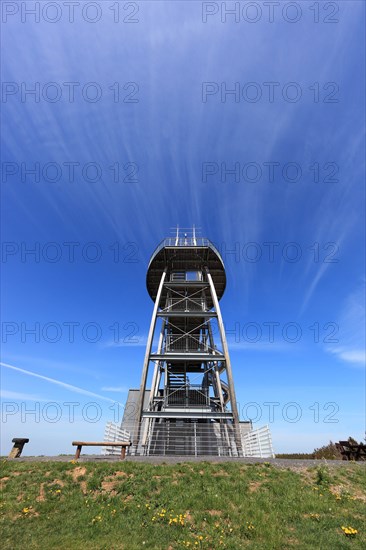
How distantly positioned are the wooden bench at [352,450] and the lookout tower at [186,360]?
17.0 ft

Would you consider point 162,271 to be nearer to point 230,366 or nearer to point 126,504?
point 230,366

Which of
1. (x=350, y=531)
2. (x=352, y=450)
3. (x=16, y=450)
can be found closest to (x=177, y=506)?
(x=350, y=531)

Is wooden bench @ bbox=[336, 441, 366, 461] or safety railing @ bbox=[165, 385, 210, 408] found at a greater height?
safety railing @ bbox=[165, 385, 210, 408]

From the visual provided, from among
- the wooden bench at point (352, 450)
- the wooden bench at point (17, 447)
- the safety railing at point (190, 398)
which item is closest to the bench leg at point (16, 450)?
the wooden bench at point (17, 447)

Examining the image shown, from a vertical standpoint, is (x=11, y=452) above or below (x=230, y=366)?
below

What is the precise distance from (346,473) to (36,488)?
32.8 feet

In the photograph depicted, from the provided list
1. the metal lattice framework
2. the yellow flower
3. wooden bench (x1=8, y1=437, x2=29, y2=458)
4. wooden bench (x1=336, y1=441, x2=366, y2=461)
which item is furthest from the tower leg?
wooden bench (x1=336, y1=441, x2=366, y2=461)

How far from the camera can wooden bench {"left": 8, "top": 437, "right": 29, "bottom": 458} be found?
11.1 m

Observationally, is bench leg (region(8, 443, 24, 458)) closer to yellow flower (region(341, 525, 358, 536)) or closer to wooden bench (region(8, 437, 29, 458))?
wooden bench (region(8, 437, 29, 458))

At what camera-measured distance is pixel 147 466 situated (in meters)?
9.41

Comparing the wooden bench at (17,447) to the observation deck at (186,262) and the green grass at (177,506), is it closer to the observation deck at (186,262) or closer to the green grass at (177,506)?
the green grass at (177,506)

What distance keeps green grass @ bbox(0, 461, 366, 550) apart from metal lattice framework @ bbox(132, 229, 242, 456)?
236 inches

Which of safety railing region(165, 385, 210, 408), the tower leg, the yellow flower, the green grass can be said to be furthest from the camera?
safety railing region(165, 385, 210, 408)

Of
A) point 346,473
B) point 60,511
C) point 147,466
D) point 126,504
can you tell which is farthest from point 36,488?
point 346,473
